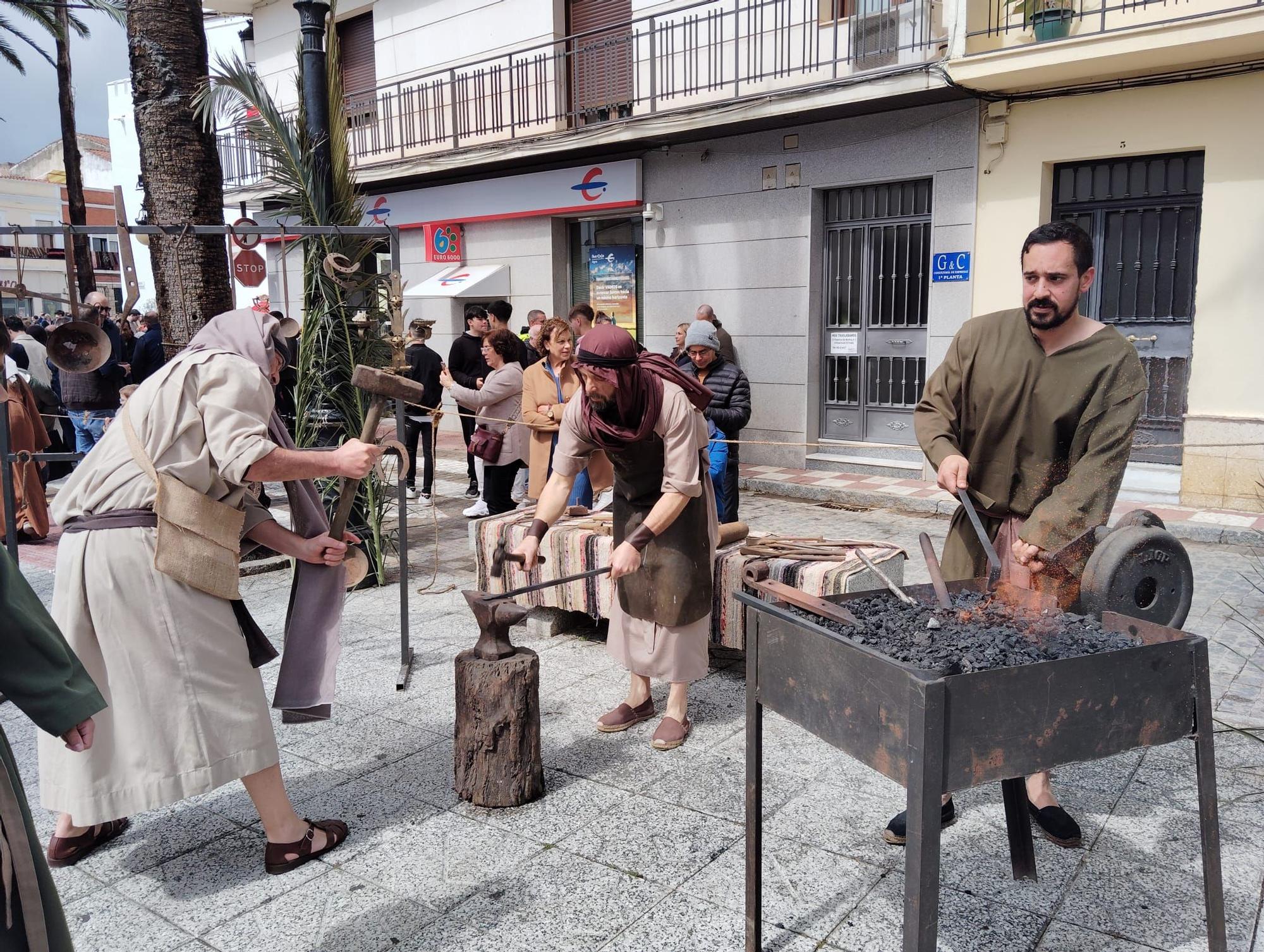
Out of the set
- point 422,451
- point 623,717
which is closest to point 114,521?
point 623,717

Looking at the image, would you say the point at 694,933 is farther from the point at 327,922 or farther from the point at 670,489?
the point at 670,489

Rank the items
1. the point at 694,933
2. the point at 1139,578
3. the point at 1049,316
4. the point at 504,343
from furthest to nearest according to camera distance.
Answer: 1. the point at 504,343
2. the point at 1049,316
3. the point at 694,933
4. the point at 1139,578

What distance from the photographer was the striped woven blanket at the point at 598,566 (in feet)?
14.3

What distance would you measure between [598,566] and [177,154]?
4126mm

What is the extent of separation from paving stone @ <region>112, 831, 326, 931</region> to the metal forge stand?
1.70 metres

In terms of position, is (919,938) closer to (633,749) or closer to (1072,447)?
(1072,447)

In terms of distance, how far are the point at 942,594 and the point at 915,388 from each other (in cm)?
826

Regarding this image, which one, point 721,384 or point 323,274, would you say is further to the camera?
point 721,384

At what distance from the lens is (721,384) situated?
6.82 metres

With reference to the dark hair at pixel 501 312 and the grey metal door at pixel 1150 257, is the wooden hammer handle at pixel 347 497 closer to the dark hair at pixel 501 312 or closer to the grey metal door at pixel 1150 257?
the dark hair at pixel 501 312

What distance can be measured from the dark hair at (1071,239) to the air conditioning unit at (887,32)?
774cm

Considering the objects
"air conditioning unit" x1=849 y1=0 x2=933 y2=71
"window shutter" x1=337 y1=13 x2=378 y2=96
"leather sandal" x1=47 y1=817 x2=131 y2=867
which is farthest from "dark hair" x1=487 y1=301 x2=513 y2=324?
"window shutter" x1=337 y1=13 x2=378 y2=96

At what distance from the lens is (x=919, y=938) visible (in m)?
1.95

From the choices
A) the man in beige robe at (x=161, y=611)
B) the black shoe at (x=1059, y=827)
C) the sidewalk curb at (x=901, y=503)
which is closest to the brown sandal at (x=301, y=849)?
the man in beige robe at (x=161, y=611)
